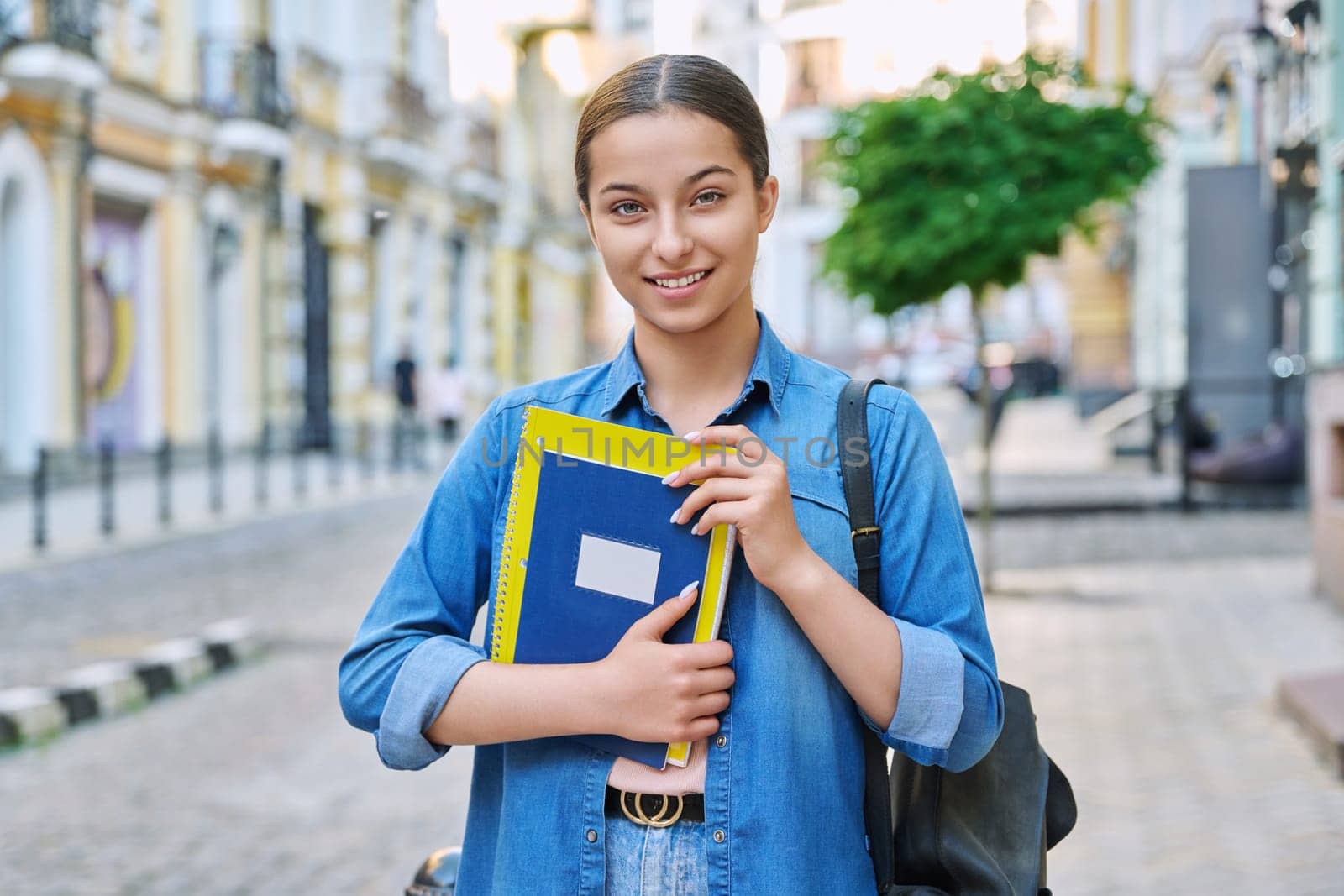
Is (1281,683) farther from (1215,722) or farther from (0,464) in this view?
(0,464)

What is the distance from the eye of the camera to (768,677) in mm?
1528

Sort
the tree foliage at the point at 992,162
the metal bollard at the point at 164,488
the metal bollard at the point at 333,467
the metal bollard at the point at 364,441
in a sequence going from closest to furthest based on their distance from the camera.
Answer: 1. the tree foliage at the point at 992,162
2. the metal bollard at the point at 164,488
3. the metal bollard at the point at 333,467
4. the metal bollard at the point at 364,441

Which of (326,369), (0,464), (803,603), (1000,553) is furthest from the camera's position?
(326,369)

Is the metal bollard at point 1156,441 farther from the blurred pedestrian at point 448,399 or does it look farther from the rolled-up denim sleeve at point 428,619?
the rolled-up denim sleeve at point 428,619

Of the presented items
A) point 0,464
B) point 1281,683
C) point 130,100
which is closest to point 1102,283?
point 130,100

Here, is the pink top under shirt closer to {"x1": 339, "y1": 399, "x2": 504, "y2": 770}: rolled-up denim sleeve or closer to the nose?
{"x1": 339, "y1": 399, "x2": 504, "y2": 770}: rolled-up denim sleeve

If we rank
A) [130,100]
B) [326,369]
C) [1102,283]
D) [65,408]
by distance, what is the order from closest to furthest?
[65,408]
[130,100]
[326,369]
[1102,283]

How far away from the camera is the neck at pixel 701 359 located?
5.39 ft

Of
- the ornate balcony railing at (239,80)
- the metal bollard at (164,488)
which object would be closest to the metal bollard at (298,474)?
the metal bollard at (164,488)

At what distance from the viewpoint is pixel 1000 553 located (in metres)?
12.2

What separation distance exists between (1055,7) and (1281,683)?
1644 inches

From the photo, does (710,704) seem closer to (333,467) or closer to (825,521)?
(825,521)

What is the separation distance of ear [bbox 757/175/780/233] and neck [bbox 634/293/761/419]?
9 centimetres

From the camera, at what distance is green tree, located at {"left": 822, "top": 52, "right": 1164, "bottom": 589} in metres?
9.71
